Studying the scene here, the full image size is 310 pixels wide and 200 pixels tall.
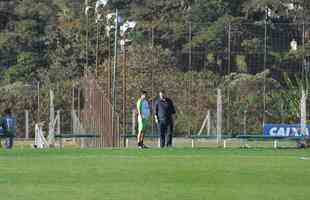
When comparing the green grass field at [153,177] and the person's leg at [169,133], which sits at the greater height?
the person's leg at [169,133]

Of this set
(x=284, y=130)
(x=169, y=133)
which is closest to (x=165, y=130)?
(x=169, y=133)

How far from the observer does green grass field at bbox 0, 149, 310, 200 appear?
14953 millimetres

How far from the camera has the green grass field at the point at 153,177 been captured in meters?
15.0

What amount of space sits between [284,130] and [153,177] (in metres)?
21.4

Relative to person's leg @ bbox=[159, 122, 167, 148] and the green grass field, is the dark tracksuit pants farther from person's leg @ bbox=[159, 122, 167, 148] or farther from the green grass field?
the green grass field

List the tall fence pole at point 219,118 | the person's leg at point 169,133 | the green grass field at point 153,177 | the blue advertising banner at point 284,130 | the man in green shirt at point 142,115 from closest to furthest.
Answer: the green grass field at point 153,177 < the man in green shirt at point 142,115 < the person's leg at point 169,133 < the tall fence pole at point 219,118 < the blue advertising banner at point 284,130

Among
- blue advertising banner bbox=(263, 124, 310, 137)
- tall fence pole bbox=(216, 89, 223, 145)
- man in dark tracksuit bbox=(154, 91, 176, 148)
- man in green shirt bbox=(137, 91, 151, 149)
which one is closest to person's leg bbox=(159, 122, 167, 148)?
man in dark tracksuit bbox=(154, 91, 176, 148)

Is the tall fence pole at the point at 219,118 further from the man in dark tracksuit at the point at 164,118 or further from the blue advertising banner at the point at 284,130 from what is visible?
the man in dark tracksuit at the point at 164,118

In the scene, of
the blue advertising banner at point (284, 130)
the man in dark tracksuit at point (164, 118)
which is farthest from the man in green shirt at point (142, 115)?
the blue advertising banner at point (284, 130)

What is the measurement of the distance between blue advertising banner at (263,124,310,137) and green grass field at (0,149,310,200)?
11893 mm

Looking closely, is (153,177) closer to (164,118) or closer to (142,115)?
(164,118)

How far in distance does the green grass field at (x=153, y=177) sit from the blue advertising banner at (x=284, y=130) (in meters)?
11.9

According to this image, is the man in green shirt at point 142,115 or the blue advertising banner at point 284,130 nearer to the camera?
the man in green shirt at point 142,115

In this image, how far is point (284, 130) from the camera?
1547 inches
